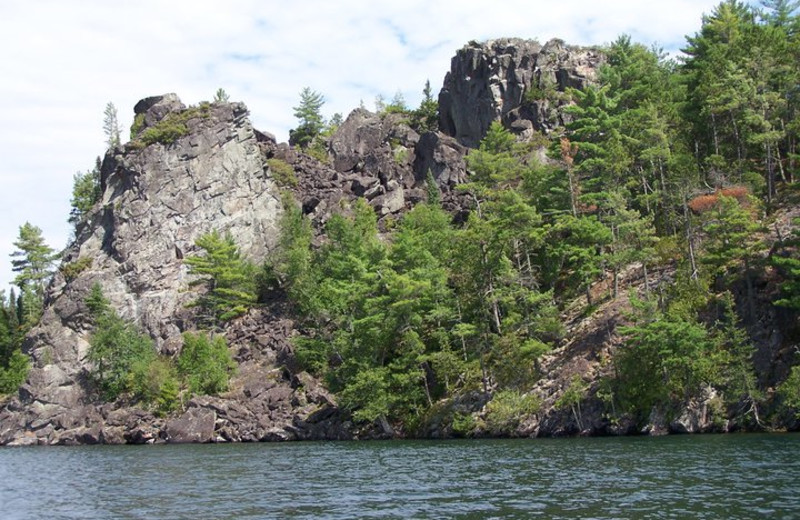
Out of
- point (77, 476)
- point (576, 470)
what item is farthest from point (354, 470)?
point (77, 476)

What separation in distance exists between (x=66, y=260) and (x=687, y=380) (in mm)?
83308

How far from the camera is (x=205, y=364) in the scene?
244 ft

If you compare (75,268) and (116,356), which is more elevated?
(75,268)

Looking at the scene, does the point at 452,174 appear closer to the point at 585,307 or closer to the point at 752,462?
the point at 585,307

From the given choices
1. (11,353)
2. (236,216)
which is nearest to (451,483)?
(236,216)

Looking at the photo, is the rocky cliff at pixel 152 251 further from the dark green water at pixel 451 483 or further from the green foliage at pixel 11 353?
the dark green water at pixel 451 483

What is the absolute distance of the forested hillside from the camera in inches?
1892

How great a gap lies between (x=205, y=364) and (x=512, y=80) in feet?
200

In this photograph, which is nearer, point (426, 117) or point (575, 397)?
point (575, 397)

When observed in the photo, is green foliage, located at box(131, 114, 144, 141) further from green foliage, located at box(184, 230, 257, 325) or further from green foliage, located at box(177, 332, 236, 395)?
green foliage, located at box(177, 332, 236, 395)

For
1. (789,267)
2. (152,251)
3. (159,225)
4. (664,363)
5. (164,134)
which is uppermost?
(164,134)

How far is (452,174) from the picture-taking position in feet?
340

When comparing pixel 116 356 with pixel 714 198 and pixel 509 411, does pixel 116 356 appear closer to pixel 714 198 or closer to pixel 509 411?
pixel 509 411

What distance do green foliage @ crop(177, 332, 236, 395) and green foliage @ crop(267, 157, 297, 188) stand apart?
3268cm
